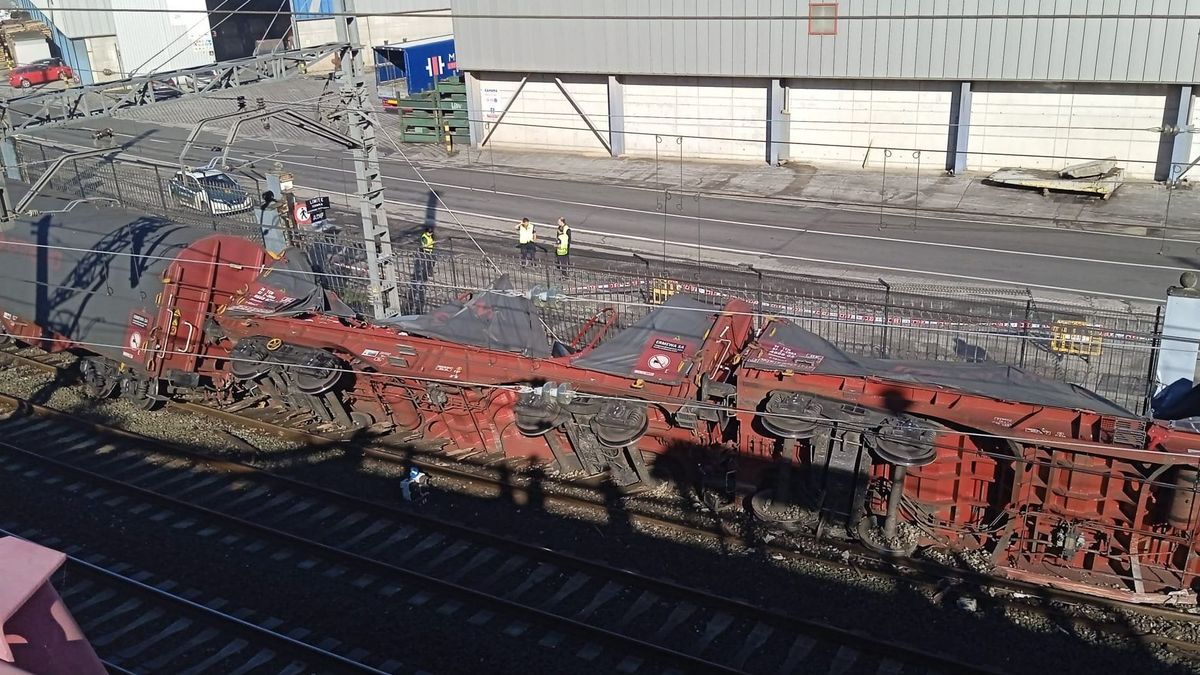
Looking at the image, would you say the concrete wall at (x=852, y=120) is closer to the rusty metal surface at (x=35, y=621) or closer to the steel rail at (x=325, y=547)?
the steel rail at (x=325, y=547)

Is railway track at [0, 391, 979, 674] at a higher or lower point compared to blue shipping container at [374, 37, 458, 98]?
lower

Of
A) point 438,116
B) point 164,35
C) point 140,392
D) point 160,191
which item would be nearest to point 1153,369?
point 140,392

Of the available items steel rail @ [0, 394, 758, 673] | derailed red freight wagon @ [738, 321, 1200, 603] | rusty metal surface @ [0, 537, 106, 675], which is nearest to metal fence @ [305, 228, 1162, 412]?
derailed red freight wagon @ [738, 321, 1200, 603]

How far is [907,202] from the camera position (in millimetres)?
28781

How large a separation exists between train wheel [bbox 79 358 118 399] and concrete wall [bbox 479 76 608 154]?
20.6 m

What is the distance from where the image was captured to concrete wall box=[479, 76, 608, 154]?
118 feet

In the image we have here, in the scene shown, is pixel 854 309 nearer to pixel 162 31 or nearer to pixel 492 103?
pixel 492 103

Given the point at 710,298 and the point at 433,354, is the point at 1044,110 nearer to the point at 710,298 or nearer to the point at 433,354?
the point at 710,298

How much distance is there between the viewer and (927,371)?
11.8m

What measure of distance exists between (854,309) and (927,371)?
6488mm

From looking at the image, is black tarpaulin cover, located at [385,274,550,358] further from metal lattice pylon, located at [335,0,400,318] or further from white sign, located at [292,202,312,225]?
white sign, located at [292,202,312,225]

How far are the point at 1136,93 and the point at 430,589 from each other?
2536 centimetres

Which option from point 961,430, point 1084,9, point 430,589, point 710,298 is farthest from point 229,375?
point 1084,9

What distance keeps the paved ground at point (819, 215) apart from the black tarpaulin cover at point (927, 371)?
10.5 metres
